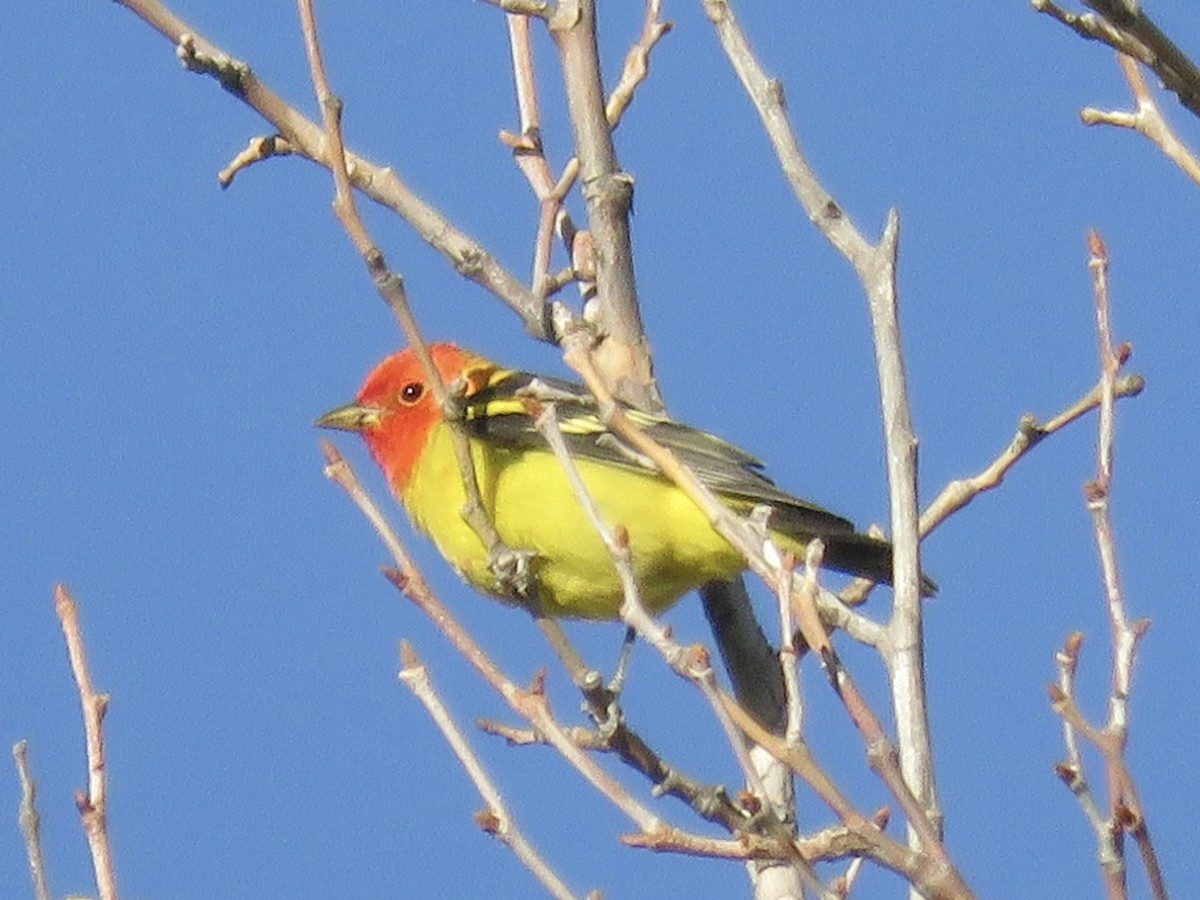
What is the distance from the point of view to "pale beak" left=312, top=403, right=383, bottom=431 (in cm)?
543

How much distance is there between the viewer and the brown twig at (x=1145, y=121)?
268 cm

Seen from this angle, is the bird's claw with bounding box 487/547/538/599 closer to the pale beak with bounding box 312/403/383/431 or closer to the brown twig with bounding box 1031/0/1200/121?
the pale beak with bounding box 312/403/383/431

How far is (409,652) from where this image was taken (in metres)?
2.69

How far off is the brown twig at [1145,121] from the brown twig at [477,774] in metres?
1.24

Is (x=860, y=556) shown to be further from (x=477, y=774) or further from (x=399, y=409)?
(x=477, y=774)

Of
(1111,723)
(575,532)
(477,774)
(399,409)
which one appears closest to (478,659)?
(477,774)

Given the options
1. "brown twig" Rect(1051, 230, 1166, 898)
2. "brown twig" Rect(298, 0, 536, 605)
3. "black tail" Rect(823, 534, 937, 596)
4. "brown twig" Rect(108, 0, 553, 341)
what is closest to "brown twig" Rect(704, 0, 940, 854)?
"brown twig" Rect(1051, 230, 1166, 898)

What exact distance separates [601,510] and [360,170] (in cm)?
102

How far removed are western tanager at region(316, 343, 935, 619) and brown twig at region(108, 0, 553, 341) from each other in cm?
47

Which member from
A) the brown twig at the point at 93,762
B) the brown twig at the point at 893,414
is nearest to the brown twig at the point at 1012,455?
the brown twig at the point at 893,414

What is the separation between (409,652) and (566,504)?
200 cm

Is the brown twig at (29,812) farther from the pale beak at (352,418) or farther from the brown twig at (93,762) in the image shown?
the pale beak at (352,418)

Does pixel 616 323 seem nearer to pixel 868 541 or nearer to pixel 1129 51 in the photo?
pixel 868 541

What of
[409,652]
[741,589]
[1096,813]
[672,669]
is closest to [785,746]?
[672,669]
